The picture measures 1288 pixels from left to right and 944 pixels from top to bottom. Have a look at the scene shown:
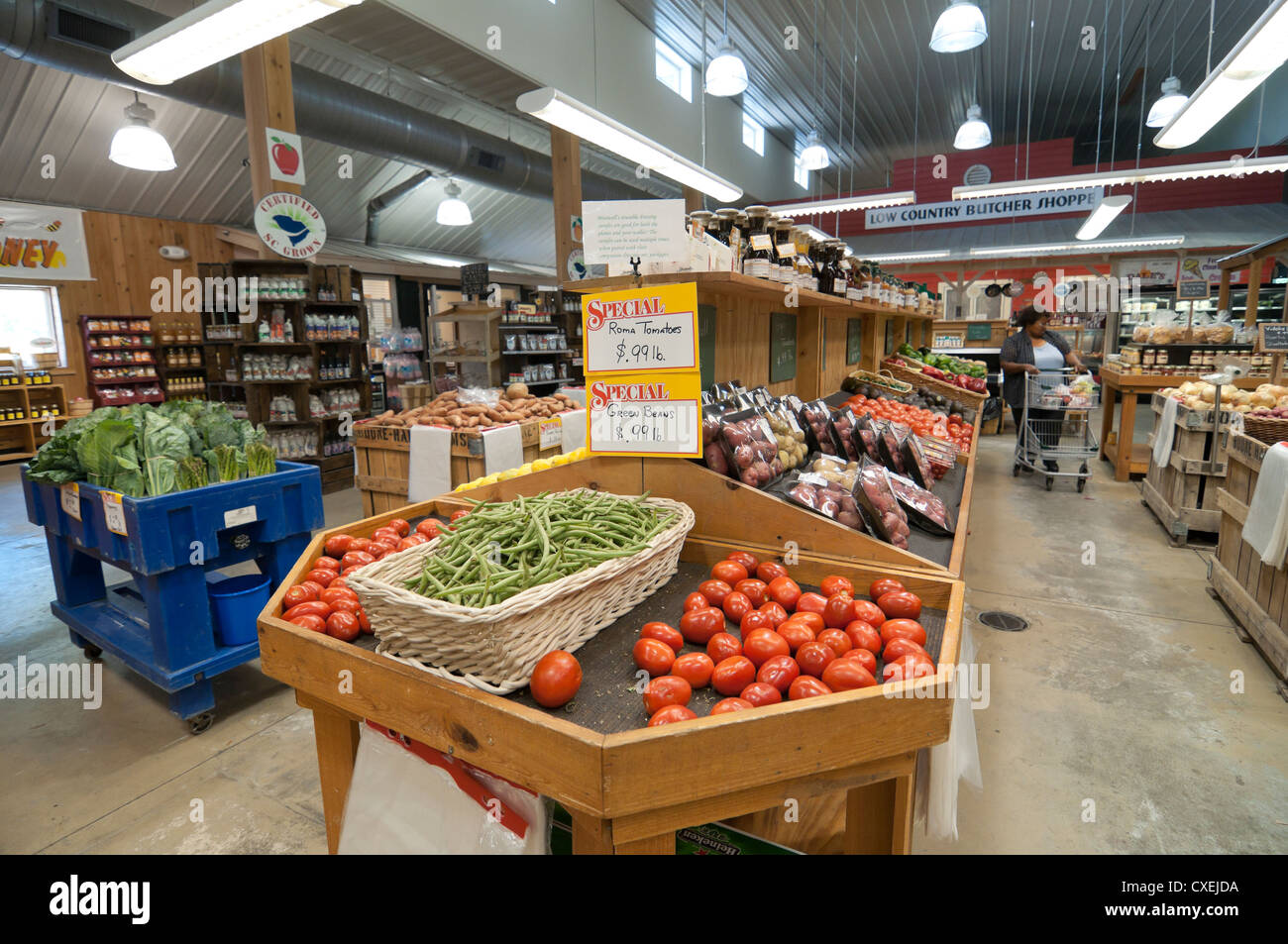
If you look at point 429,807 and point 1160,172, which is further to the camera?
point 1160,172

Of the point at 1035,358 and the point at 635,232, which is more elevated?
the point at 635,232

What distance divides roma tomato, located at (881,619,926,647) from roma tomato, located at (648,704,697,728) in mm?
532

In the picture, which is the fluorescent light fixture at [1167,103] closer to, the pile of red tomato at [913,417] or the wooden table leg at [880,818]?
the pile of red tomato at [913,417]

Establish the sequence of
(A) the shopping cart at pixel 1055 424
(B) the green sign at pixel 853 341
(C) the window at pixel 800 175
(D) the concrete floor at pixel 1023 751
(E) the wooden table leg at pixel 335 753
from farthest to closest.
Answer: (C) the window at pixel 800 175 → (A) the shopping cart at pixel 1055 424 → (B) the green sign at pixel 853 341 → (D) the concrete floor at pixel 1023 751 → (E) the wooden table leg at pixel 335 753

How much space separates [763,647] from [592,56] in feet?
30.4

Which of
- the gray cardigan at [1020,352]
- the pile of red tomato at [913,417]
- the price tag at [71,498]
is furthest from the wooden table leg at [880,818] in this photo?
the gray cardigan at [1020,352]

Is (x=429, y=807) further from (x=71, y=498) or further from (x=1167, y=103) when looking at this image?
(x=1167, y=103)

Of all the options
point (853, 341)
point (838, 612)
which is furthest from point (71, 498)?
point (853, 341)

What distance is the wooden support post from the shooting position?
28.9 ft

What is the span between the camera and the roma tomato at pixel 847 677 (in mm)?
Result: 1283

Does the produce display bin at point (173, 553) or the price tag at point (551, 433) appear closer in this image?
the produce display bin at point (173, 553)

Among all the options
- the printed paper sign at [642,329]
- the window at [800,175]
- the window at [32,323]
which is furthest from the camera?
the window at [800,175]

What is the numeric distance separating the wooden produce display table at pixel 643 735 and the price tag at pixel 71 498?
2.02 m

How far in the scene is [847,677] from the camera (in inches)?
50.9
